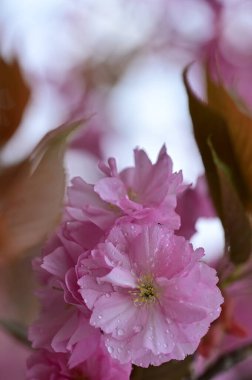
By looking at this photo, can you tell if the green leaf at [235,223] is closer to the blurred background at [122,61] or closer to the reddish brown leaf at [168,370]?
the reddish brown leaf at [168,370]

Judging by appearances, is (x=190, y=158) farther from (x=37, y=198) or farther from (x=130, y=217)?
(x=130, y=217)

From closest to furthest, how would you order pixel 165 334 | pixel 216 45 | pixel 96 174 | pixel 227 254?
pixel 165 334
pixel 227 254
pixel 96 174
pixel 216 45

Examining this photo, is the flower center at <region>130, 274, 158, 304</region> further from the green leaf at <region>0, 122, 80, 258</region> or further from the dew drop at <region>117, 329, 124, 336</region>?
the green leaf at <region>0, 122, 80, 258</region>

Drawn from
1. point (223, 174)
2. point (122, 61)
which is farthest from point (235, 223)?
point (122, 61)

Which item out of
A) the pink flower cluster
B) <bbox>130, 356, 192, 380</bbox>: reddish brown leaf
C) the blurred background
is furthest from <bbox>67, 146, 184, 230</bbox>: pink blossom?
the blurred background

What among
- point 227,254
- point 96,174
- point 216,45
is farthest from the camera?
point 216,45

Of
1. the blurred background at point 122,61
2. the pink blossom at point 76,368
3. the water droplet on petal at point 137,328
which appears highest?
the water droplet on petal at point 137,328

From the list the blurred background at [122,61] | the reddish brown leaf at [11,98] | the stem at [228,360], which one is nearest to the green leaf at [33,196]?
the reddish brown leaf at [11,98]

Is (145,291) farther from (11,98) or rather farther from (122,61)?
(122,61)

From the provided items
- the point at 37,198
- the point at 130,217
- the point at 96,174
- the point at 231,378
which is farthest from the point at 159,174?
the point at 231,378
